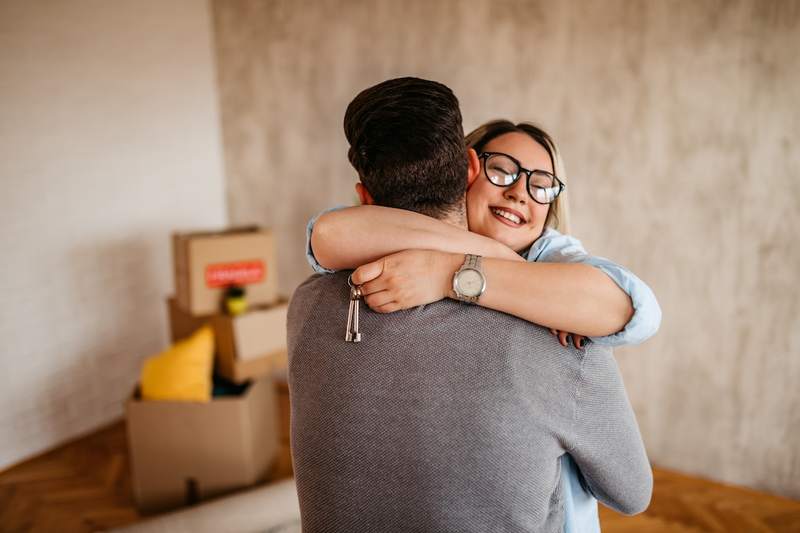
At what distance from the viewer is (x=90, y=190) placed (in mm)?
3094

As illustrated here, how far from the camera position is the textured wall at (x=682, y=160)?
91.0 inches

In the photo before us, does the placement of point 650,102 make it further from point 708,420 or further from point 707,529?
point 707,529

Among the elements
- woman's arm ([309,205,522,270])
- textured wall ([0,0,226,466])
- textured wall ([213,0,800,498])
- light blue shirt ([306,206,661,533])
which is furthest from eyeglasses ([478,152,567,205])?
textured wall ([0,0,226,466])

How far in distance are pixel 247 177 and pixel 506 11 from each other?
78.9 inches

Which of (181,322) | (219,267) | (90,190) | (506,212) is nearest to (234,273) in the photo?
(219,267)

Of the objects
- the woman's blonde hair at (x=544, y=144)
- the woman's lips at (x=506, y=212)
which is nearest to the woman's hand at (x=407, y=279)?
the woman's lips at (x=506, y=212)

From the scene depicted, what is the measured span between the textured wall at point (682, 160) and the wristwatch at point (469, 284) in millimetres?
1971

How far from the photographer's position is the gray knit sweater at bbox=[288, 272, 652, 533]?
0.84 meters

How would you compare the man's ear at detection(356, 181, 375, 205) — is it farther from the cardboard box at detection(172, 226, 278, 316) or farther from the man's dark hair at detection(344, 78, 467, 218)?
the cardboard box at detection(172, 226, 278, 316)

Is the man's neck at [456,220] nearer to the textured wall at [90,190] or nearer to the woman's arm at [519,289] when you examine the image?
the woman's arm at [519,289]

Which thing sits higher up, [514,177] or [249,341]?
[514,177]

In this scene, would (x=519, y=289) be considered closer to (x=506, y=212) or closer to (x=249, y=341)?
(x=506, y=212)

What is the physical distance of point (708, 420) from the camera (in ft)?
8.62

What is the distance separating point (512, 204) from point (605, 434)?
603mm
